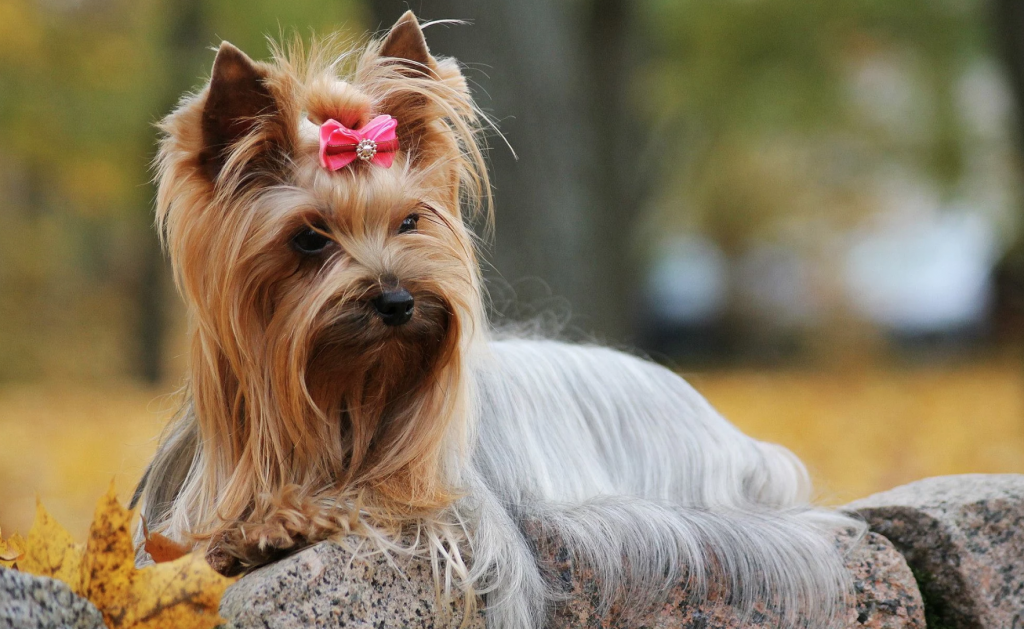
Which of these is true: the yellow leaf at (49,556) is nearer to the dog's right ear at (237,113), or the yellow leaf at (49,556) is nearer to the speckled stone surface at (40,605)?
the speckled stone surface at (40,605)

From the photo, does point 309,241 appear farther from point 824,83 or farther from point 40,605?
point 824,83

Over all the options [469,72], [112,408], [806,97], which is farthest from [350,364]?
[806,97]

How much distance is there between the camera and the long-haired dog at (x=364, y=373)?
2490 mm

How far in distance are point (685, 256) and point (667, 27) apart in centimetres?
797

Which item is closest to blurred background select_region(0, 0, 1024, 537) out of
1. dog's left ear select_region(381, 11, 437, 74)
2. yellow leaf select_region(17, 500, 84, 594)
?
yellow leaf select_region(17, 500, 84, 594)

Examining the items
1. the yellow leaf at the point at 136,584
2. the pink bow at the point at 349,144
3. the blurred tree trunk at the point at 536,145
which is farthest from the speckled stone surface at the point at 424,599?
the blurred tree trunk at the point at 536,145

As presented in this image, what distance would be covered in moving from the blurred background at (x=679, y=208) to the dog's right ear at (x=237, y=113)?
956 mm

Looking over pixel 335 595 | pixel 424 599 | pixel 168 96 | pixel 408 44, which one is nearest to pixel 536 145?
pixel 408 44

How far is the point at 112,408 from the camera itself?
387 inches

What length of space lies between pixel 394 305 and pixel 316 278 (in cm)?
21

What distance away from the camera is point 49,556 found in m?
2.25

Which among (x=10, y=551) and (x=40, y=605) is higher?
(x=40, y=605)

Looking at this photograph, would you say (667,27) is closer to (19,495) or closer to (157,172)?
(19,495)

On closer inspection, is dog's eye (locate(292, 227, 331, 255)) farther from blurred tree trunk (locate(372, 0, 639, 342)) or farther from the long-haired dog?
blurred tree trunk (locate(372, 0, 639, 342))
